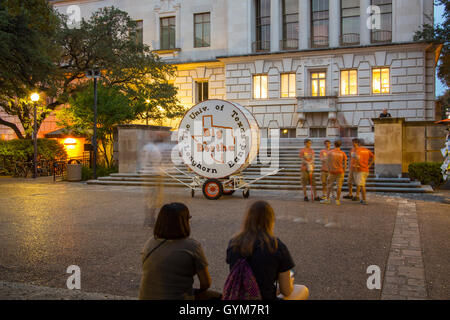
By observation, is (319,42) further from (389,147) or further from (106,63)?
(389,147)

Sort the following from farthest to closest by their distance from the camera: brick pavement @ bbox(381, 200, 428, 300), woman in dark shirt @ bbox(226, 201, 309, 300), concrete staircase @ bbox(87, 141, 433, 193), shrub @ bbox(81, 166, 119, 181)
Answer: shrub @ bbox(81, 166, 119, 181) < concrete staircase @ bbox(87, 141, 433, 193) < brick pavement @ bbox(381, 200, 428, 300) < woman in dark shirt @ bbox(226, 201, 309, 300)

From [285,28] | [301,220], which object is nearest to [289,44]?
[285,28]

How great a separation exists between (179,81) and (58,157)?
12.3 m

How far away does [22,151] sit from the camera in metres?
25.2

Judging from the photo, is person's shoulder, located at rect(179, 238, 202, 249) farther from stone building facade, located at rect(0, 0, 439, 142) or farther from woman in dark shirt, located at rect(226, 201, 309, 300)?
stone building facade, located at rect(0, 0, 439, 142)

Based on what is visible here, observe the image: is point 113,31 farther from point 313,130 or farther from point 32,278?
point 32,278

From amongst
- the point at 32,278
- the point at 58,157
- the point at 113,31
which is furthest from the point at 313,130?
the point at 32,278

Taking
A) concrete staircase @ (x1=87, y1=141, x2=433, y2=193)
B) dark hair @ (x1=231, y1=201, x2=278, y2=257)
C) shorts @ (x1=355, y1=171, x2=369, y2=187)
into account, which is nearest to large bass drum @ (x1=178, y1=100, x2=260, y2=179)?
concrete staircase @ (x1=87, y1=141, x2=433, y2=193)

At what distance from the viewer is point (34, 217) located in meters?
10.3

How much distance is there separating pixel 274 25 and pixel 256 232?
3052 centimetres

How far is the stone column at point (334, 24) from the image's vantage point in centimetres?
3014

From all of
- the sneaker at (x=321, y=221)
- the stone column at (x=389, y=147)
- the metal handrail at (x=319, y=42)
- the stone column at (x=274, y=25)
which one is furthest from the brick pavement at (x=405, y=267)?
the stone column at (x=274, y=25)

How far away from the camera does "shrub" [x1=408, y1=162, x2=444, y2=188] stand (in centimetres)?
1670

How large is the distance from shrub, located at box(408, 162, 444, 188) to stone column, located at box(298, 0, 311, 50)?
53.5 feet
